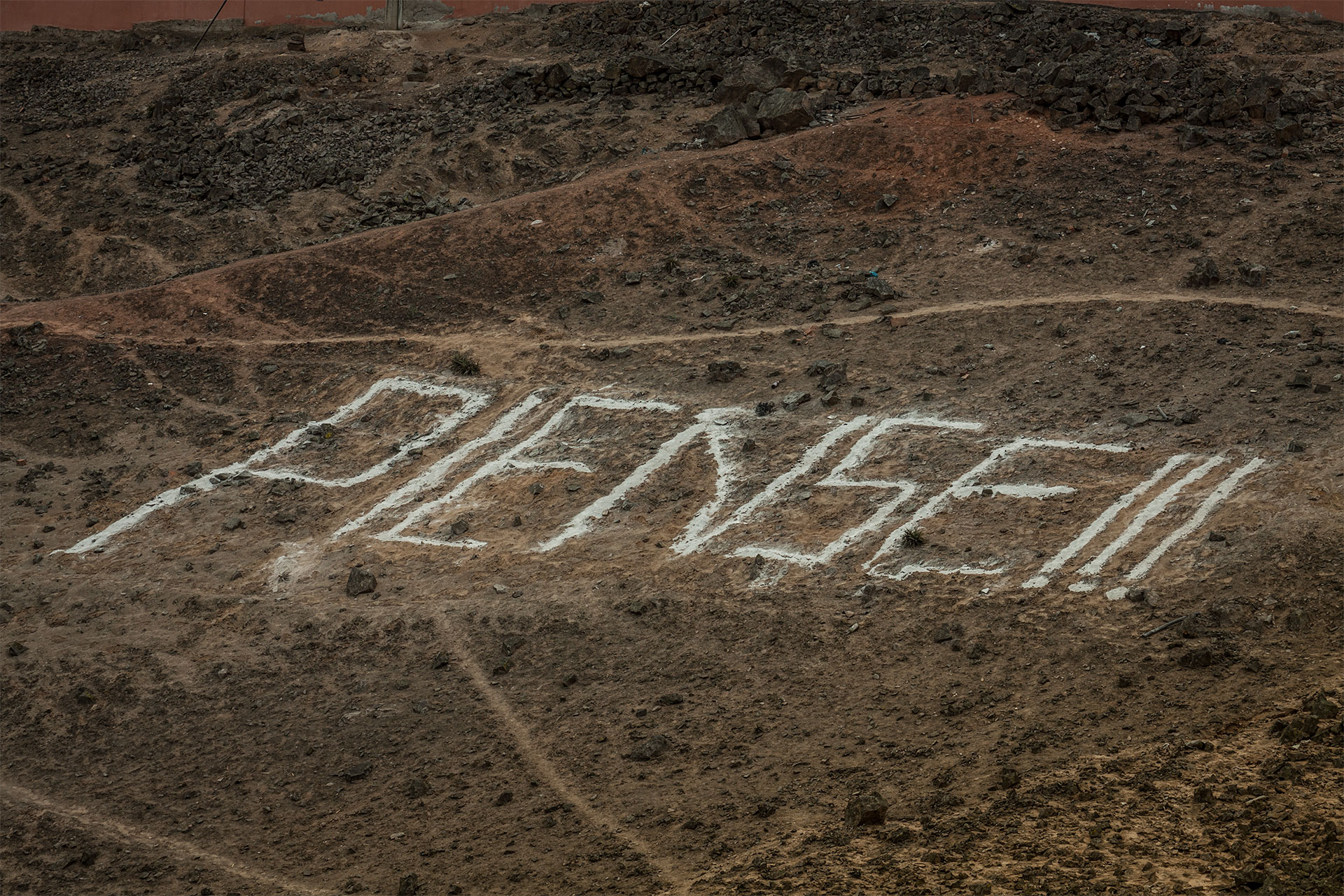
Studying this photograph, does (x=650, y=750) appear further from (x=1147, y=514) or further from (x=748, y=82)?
(x=748, y=82)

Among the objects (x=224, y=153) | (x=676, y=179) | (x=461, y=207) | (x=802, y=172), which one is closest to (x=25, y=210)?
(x=224, y=153)

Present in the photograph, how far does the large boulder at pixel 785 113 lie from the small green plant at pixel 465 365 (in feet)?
22.4

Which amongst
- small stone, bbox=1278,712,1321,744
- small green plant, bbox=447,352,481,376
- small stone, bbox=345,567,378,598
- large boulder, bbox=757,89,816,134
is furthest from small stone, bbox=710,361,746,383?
small stone, bbox=1278,712,1321,744

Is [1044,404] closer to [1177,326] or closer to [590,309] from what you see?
[1177,326]

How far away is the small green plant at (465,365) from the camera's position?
13516 mm

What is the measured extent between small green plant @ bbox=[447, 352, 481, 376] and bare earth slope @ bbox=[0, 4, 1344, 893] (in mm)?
42

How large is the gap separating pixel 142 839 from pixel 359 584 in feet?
9.82

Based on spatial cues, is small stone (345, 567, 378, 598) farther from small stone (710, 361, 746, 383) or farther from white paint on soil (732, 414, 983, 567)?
small stone (710, 361, 746, 383)

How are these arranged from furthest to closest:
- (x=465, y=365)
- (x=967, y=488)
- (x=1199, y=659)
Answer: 1. (x=465, y=365)
2. (x=967, y=488)
3. (x=1199, y=659)

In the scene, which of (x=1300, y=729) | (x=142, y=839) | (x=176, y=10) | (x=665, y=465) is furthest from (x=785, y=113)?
(x=176, y=10)

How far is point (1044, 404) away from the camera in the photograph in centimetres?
1109

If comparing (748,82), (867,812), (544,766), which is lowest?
(544,766)

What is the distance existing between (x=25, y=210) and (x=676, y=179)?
12.3 metres

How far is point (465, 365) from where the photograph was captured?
13508mm
